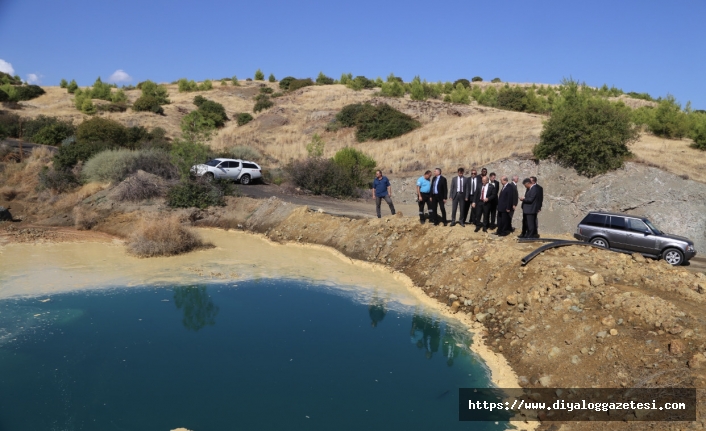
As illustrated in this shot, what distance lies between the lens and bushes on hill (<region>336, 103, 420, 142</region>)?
138ft

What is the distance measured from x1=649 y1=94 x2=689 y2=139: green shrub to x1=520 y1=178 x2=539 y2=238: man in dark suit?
81.2 ft

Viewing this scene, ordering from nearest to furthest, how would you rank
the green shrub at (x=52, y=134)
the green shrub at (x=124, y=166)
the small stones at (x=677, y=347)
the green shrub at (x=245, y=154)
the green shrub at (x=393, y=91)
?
the small stones at (x=677, y=347)
the green shrub at (x=124, y=166)
the green shrub at (x=245, y=154)
the green shrub at (x=52, y=134)
the green shrub at (x=393, y=91)

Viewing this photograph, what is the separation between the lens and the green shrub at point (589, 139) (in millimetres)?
23625

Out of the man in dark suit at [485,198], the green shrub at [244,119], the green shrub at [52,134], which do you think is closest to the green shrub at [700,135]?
the man in dark suit at [485,198]

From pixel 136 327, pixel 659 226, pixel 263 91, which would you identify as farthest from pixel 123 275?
pixel 263 91

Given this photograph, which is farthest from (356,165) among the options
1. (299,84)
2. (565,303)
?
(299,84)

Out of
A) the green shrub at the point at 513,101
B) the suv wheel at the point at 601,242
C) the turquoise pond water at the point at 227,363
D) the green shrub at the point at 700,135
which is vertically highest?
the green shrub at the point at 513,101

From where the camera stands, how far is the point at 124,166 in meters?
25.2

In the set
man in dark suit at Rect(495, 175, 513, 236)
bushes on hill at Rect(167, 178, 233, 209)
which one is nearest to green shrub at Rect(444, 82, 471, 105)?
bushes on hill at Rect(167, 178, 233, 209)

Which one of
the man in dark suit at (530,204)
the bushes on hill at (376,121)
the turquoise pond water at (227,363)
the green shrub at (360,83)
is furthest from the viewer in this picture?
the green shrub at (360,83)

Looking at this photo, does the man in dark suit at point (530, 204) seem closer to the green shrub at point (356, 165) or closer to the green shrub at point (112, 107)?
the green shrub at point (356, 165)

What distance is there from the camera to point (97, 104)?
54281 millimetres

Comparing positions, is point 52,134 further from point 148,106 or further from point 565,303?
point 565,303

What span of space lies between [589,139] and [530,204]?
11.9m
